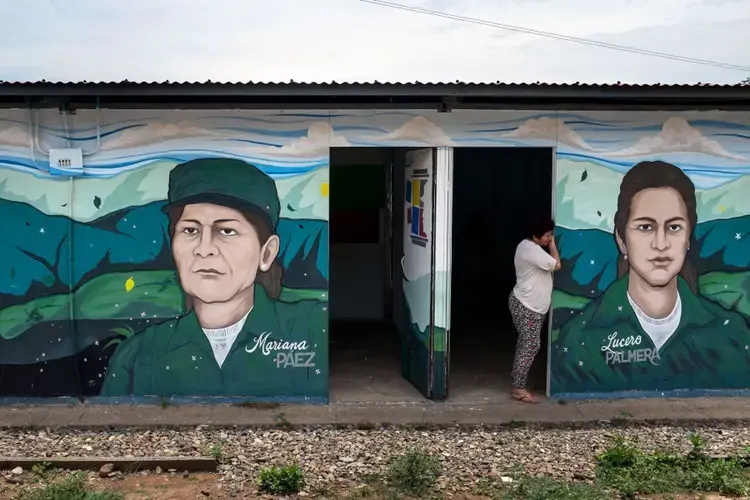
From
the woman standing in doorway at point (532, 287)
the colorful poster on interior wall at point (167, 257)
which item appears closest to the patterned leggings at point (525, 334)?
the woman standing in doorway at point (532, 287)

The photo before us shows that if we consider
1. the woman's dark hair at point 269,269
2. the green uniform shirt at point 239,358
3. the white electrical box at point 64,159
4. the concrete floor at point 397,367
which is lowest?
the concrete floor at point 397,367

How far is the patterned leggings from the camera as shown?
26.7 feet

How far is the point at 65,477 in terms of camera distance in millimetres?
6188

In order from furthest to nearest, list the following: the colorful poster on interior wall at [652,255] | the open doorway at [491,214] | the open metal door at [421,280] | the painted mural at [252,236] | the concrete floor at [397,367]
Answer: the open doorway at [491,214]
the concrete floor at [397,367]
the colorful poster on interior wall at [652,255]
the open metal door at [421,280]
the painted mural at [252,236]

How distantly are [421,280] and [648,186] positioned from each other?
2312 mm

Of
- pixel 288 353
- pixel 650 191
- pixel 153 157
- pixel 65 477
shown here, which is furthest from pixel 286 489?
pixel 650 191

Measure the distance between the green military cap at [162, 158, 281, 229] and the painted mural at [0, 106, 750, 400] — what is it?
0.01 meters

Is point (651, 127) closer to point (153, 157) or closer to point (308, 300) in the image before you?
point (308, 300)

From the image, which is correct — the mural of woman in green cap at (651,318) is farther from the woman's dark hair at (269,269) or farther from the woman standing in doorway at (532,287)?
the woman's dark hair at (269,269)

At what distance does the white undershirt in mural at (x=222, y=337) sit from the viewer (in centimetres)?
802

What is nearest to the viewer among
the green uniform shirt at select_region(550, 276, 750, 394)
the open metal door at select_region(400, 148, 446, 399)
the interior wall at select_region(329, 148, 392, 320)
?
the open metal door at select_region(400, 148, 446, 399)

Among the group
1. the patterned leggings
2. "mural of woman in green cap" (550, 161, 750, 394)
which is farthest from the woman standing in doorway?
"mural of woman in green cap" (550, 161, 750, 394)

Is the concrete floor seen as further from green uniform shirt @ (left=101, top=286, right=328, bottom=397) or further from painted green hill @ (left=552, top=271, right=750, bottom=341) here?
painted green hill @ (left=552, top=271, right=750, bottom=341)

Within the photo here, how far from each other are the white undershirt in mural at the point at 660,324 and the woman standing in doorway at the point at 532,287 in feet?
3.11
